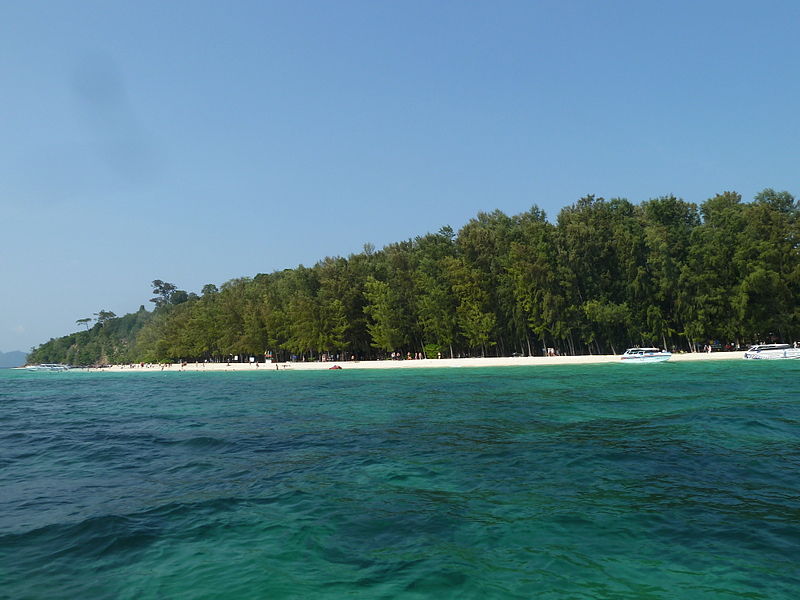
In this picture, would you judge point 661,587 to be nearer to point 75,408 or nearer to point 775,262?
point 75,408

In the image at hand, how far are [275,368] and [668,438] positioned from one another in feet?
295

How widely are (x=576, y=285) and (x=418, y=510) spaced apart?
221ft

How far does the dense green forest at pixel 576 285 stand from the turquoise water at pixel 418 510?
51960 mm

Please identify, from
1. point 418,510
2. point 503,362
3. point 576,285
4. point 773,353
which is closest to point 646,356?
point 773,353

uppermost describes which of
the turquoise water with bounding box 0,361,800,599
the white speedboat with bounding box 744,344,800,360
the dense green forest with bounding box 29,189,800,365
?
the dense green forest with bounding box 29,189,800,365

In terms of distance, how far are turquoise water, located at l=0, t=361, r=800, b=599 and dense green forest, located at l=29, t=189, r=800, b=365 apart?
52.0m

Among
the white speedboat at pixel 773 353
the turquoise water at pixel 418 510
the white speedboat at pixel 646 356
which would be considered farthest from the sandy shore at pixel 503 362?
the turquoise water at pixel 418 510

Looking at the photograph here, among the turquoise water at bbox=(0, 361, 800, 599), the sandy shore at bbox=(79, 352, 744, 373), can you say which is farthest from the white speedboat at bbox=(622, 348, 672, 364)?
the turquoise water at bbox=(0, 361, 800, 599)

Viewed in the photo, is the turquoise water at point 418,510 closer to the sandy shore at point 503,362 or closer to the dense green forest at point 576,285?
the sandy shore at point 503,362

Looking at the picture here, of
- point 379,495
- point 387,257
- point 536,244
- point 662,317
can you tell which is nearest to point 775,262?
point 662,317

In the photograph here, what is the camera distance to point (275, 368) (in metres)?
98.9

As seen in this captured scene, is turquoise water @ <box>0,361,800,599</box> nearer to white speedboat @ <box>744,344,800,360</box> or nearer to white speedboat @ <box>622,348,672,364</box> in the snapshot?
white speedboat @ <box>622,348,672,364</box>

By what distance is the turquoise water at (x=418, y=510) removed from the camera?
652cm

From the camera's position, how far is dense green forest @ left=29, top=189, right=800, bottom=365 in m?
63.6
